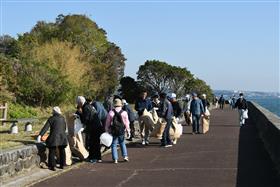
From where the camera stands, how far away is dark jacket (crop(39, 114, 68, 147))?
13.1 metres

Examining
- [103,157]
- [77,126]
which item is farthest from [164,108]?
[77,126]

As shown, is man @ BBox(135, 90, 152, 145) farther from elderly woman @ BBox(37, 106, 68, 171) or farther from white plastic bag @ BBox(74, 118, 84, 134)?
elderly woman @ BBox(37, 106, 68, 171)

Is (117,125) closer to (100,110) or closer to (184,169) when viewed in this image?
(100,110)

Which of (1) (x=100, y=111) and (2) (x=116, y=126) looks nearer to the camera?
(2) (x=116, y=126)

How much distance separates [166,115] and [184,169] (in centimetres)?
538

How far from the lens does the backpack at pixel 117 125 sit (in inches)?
575

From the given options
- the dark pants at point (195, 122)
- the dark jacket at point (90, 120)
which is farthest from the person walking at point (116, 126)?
the dark pants at point (195, 122)

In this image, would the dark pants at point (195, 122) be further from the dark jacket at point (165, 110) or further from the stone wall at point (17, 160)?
the stone wall at point (17, 160)

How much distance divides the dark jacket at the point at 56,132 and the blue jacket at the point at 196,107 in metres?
11.1

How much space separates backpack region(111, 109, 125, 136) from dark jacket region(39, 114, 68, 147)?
5.33 feet

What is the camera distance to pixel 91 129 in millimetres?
14914

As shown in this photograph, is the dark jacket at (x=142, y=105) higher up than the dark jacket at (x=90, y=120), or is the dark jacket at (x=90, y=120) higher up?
the dark jacket at (x=142, y=105)

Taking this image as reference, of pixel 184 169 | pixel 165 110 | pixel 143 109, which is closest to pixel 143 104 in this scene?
pixel 143 109

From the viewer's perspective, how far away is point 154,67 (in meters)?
88.8
